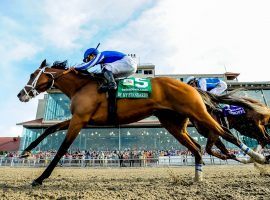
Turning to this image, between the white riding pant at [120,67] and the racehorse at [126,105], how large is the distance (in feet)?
0.88

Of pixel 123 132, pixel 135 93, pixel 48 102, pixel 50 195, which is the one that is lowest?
pixel 50 195

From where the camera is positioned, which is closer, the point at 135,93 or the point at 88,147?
the point at 135,93

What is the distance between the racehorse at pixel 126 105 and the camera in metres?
5.60

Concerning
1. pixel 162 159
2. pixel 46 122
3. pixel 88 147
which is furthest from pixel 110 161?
pixel 46 122

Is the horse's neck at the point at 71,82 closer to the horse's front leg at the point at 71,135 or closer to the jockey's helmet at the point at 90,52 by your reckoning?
the jockey's helmet at the point at 90,52

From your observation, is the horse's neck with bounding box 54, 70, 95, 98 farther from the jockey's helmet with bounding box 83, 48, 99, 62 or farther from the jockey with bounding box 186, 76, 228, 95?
the jockey with bounding box 186, 76, 228, 95

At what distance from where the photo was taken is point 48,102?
38.7 m

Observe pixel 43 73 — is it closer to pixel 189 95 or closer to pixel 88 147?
pixel 189 95

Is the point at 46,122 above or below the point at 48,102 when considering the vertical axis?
below

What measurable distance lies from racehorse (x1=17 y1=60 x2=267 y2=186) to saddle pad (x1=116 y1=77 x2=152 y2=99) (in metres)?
0.11

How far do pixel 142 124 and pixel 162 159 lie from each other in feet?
44.2

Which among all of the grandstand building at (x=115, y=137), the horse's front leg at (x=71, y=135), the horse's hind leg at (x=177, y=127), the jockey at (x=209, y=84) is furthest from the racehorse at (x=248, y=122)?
the grandstand building at (x=115, y=137)

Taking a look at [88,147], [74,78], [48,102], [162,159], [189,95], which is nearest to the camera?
[189,95]

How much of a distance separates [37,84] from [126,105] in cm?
232
